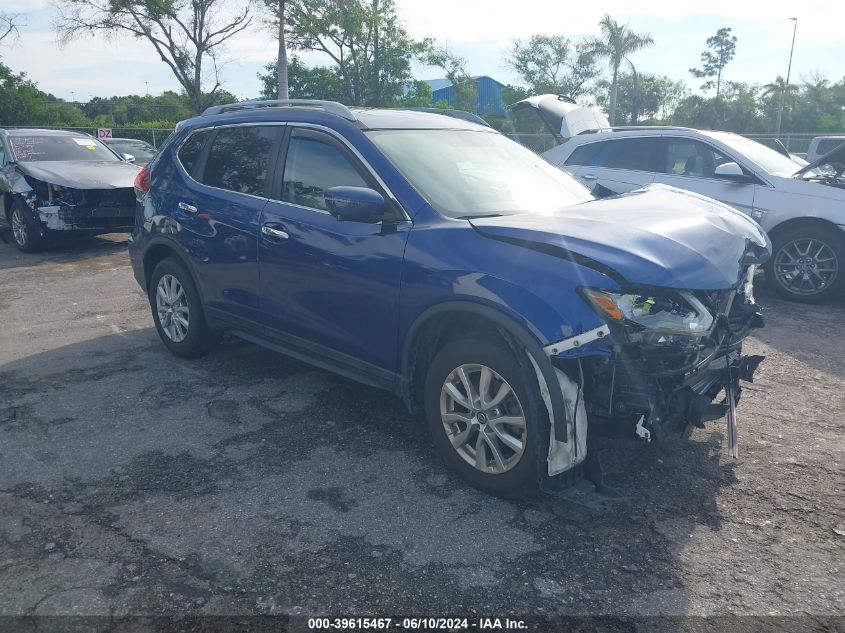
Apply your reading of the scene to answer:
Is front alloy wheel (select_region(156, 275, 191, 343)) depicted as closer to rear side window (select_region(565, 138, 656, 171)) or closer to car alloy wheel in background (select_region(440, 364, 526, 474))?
car alloy wheel in background (select_region(440, 364, 526, 474))

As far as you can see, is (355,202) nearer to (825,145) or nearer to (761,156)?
(761,156)

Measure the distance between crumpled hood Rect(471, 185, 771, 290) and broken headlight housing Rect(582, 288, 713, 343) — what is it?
0.07 meters

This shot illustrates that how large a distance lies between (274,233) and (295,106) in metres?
0.94

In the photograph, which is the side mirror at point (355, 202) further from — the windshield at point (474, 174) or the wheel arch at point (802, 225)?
the wheel arch at point (802, 225)

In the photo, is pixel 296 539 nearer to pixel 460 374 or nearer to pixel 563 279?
pixel 460 374

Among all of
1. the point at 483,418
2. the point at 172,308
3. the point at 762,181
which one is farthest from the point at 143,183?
the point at 762,181

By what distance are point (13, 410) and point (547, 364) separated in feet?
11.8

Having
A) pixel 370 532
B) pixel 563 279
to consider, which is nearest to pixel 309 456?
pixel 370 532

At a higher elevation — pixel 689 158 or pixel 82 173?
pixel 689 158

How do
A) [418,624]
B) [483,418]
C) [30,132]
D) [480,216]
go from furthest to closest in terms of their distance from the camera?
[30,132] → [480,216] → [483,418] → [418,624]

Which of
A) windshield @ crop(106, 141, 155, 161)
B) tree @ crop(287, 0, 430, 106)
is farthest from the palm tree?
windshield @ crop(106, 141, 155, 161)

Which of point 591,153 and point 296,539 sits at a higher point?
point 591,153

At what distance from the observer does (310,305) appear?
13.8 ft

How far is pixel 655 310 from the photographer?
3.10 m
